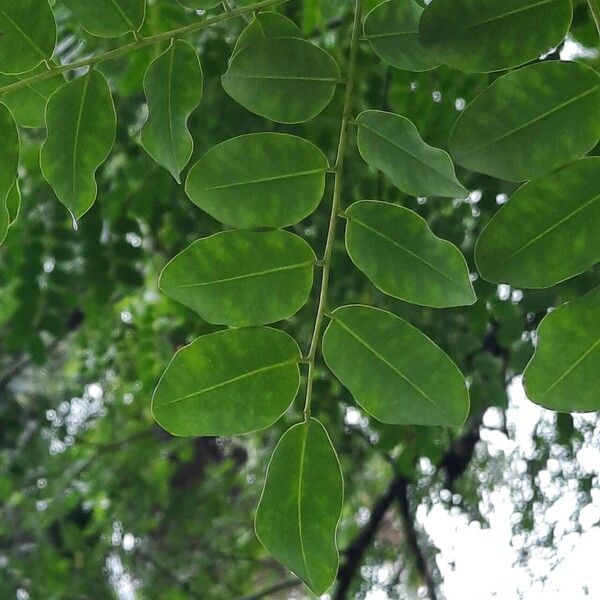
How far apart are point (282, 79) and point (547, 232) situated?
7.0 inches

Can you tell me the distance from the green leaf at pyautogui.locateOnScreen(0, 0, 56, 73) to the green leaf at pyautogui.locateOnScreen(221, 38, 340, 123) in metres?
0.10

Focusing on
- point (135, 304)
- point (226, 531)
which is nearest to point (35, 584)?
point (226, 531)

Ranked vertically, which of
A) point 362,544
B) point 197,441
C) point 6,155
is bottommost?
point 197,441

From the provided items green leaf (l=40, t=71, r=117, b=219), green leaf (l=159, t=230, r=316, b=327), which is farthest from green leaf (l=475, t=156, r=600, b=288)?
green leaf (l=40, t=71, r=117, b=219)

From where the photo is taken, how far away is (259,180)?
1.77 ft

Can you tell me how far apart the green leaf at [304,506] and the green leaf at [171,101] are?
6.7 inches

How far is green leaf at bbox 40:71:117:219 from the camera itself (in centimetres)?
54

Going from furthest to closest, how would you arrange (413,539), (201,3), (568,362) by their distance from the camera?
(413,539)
(201,3)
(568,362)

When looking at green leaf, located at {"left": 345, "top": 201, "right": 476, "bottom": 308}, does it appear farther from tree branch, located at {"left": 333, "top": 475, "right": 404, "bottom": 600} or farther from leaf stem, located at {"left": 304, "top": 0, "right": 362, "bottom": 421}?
tree branch, located at {"left": 333, "top": 475, "right": 404, "bottom": 600}

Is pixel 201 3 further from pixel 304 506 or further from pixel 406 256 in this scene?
pixel 304 506

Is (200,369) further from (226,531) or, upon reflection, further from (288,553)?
(226,531)

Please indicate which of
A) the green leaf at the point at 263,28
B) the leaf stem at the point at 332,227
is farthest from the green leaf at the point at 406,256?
the green leaf at the point at 263,28

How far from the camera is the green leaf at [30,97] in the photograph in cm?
60

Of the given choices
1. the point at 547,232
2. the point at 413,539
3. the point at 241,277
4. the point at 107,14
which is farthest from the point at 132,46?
the point at 413,539
